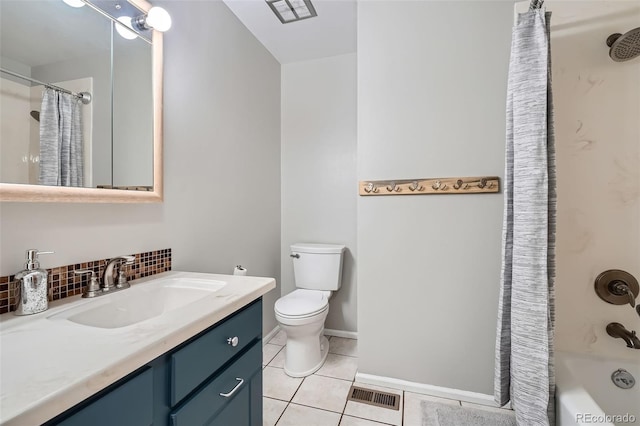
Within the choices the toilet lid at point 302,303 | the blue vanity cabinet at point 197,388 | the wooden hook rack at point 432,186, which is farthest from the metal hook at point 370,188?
the blue vanity cabinet at point 197,388

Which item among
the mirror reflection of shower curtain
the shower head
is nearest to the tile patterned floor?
the mirror reflection of shower curtain

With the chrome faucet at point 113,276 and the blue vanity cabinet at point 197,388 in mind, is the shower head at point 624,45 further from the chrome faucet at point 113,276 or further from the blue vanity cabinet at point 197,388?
the chrome faucet at point 113,276

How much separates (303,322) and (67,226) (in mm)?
1252

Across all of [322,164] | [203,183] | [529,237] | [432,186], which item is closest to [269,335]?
[203,183]

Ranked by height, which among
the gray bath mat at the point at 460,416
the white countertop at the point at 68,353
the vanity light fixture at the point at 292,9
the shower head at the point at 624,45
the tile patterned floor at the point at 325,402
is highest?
the vanity light fixture at the point at 292,9

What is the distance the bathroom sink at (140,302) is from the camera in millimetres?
859

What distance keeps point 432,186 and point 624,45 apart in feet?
3.22

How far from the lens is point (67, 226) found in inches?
38.0

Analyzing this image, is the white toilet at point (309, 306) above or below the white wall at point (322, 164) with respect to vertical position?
below

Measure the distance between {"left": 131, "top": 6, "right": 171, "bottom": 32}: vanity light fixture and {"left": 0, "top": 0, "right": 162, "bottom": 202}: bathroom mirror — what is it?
0.11 ft

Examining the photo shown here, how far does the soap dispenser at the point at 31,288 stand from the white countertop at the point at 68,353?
A: 0.09ft

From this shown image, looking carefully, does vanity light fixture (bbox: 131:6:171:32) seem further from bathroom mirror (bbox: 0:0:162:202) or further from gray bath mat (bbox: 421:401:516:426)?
gray bath mat (bbox: 421:401:516:426)

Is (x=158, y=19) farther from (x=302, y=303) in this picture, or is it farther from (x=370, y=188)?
(x=302, y=303)

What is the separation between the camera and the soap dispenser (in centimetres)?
80
